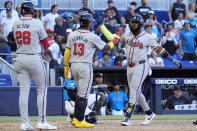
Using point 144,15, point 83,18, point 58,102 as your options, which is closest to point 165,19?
point 144,15

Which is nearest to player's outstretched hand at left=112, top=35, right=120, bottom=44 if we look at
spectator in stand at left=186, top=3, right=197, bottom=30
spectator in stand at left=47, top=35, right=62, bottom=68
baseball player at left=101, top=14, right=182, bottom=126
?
baseball player at left=101, top=14, right=182, bottom=126

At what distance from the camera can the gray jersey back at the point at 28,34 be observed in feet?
26.3

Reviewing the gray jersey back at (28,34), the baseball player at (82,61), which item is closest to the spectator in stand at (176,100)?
the baseball player at (82,61)

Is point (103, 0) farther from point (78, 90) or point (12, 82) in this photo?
point (78, 90)

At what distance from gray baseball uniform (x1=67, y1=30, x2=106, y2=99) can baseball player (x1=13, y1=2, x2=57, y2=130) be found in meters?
0.92

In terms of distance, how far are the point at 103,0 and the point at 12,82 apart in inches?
289

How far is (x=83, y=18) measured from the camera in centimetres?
895

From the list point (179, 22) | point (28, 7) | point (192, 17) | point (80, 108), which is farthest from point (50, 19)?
point (28, 7)

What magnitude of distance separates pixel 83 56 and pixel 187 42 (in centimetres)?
881

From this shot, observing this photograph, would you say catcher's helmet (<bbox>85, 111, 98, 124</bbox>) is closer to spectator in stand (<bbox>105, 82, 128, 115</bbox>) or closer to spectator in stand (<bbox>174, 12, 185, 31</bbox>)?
spectator in stand (<bbox>105, 82, 128, 115</bbox>)

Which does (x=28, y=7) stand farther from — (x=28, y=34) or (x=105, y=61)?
(x=105, y=61)

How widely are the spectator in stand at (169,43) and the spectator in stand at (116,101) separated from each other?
3766 mm

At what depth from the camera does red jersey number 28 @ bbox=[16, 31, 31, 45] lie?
802 centimetres

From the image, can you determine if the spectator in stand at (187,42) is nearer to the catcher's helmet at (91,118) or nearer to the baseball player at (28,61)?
the catcher's helmet at (91,118)
